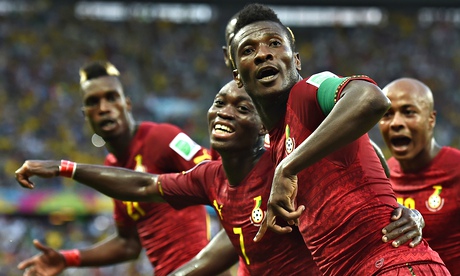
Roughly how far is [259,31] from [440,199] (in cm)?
221

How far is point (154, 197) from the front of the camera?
17.0 ft

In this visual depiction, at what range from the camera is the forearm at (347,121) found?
3.13m

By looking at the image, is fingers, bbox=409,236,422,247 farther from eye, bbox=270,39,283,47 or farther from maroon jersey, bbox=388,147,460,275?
maroon jersey, bbox=388,147,460,275

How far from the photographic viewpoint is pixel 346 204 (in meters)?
3.48

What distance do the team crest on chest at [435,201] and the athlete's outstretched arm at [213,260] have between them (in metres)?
1.48

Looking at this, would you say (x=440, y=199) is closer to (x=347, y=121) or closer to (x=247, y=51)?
(x=247, y=51)

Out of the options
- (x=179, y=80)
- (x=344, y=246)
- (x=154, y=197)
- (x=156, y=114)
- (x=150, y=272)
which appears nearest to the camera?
(x=344, y=246)

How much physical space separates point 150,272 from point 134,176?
42.3 feet

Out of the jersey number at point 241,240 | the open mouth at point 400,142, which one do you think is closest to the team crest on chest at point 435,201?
the open mouth at point 400,142

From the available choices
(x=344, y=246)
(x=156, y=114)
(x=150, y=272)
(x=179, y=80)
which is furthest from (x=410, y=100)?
(x=179, y=80)

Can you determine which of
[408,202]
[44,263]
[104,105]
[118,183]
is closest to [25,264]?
[44,263]

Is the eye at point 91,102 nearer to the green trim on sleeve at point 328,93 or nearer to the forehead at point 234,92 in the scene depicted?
the forehead at point 234,92

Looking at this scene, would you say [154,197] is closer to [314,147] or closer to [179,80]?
[314,147]

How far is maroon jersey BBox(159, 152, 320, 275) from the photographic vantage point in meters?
4.53
